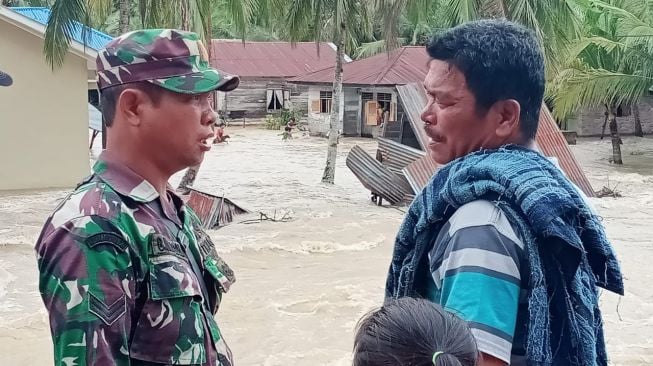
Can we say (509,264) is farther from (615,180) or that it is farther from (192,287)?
(615,180)

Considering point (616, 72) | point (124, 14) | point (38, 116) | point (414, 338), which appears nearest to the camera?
point (414, 338)

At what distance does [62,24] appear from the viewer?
43.5 ft

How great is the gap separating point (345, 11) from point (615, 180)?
7414mm

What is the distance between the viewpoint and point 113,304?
1.65 metres

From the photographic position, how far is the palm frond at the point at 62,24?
43.4ft

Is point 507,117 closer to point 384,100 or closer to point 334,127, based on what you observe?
point 334,127

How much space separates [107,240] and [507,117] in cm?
90

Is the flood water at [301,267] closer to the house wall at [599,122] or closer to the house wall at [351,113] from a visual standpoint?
the house wall at [599,122]

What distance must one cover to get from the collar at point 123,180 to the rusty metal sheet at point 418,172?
1213 centimetres

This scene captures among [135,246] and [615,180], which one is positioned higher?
[135,246]

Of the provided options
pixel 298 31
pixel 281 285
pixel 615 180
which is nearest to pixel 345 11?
pixel 298 31

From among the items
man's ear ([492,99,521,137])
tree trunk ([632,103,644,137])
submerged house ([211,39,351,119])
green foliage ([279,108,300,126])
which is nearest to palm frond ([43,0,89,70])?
man's ear ([492,99,521,137])

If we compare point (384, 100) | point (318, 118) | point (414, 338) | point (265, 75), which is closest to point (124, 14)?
point (414, 338)

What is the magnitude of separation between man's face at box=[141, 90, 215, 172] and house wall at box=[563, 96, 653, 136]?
90.5 ft
